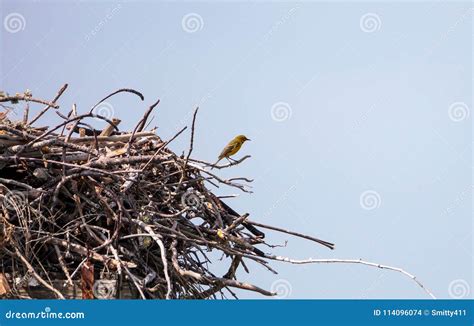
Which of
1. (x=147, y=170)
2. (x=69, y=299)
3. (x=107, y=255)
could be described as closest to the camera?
(x=69, y=299)

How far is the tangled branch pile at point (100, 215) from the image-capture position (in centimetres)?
472

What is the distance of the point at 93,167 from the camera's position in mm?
4879

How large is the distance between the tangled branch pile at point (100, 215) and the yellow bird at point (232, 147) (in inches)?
26.9

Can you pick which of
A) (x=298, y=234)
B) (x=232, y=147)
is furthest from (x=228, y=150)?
(x=298, y=234)

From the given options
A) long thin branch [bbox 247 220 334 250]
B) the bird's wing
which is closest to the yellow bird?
the bird's wing

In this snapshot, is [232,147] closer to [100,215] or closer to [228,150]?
[228,150]

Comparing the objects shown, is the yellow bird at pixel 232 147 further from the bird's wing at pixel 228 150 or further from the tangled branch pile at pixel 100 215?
the tangled branch pile at pixel 100 215

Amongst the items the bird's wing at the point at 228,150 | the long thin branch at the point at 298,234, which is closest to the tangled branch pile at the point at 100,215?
the long thin branch at the point at 298,234

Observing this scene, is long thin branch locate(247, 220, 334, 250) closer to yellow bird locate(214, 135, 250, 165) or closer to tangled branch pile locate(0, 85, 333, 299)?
tangled branch pile locate(0, 85, 333, 299)

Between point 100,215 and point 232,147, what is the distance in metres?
1.48

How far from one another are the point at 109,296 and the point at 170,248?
50cm

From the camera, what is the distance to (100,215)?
4973mm

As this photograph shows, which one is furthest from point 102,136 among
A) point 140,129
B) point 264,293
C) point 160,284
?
point 264,293

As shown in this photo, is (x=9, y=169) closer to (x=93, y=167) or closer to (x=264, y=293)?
(x=93, y=167)
